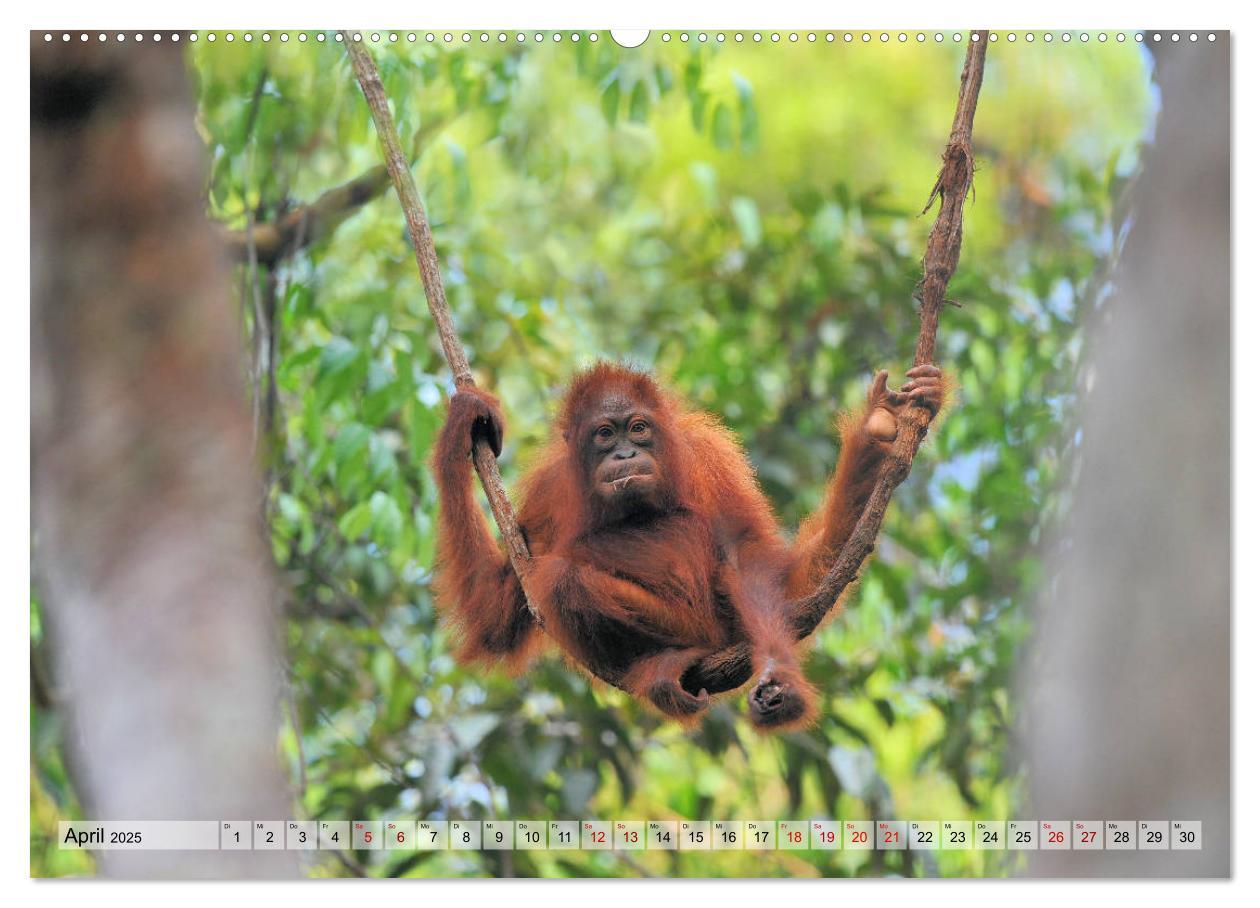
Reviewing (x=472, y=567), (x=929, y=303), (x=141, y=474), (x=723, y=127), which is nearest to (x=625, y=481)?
(x=472, y=567)

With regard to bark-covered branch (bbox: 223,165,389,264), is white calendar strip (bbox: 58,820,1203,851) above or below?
below

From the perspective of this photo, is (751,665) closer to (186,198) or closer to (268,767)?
(268,767)

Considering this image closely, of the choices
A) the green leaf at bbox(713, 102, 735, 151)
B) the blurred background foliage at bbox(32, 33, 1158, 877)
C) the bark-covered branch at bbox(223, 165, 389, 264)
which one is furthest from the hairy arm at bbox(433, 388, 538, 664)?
the green leaf at bbox(713, 102, 735, 151)

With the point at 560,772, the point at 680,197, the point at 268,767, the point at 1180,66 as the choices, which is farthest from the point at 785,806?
the point at 1180,66

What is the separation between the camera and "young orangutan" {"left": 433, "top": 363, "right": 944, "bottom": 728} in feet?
11.5

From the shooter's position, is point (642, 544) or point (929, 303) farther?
point (642, 544)

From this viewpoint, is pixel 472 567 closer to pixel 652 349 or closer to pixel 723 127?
pixel 652 349

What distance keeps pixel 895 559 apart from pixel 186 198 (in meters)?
2.78

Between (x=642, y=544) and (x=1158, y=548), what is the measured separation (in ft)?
5.00

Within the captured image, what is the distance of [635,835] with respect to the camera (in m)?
3.70

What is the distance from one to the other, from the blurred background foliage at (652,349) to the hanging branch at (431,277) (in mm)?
175

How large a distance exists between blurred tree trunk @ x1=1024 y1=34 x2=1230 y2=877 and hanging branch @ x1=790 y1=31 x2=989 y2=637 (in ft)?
2.69

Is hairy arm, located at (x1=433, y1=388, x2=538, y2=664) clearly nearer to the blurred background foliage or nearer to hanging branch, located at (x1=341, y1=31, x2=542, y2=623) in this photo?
hanging branch, located at (x1=341, y1=31, x2=542, y2=623)

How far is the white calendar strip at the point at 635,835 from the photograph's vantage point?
11.2 feet
